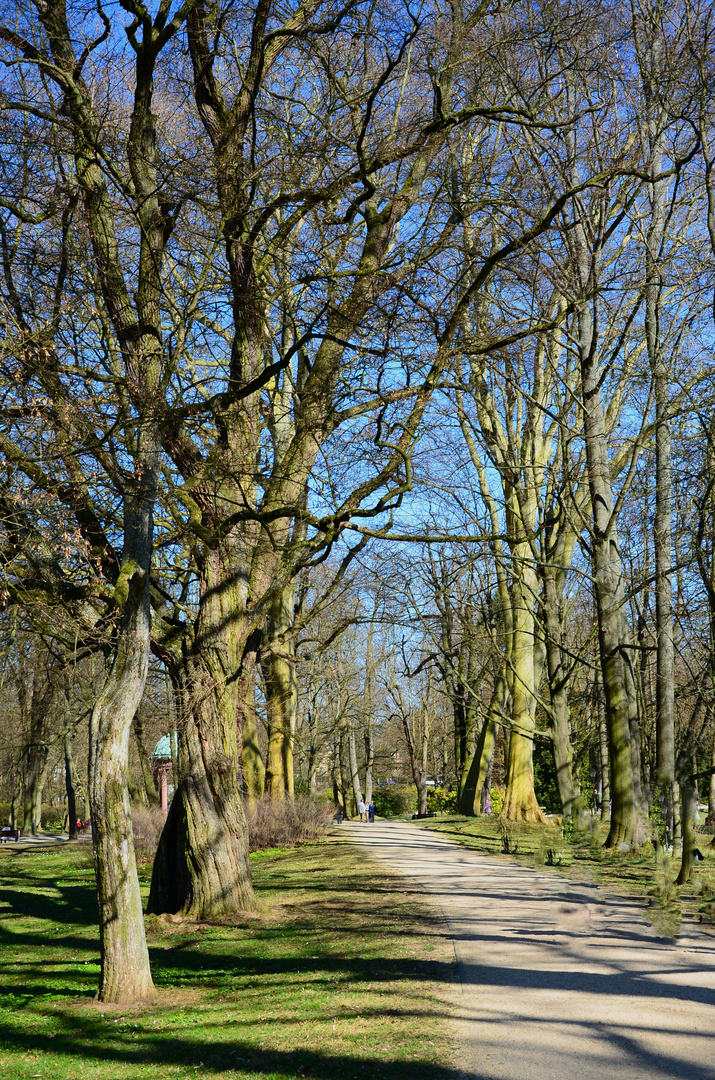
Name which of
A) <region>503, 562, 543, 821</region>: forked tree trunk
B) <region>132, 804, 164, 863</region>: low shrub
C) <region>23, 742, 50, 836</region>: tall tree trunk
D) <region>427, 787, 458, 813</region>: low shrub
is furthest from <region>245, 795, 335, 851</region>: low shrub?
<region>427, 787, 458, 813</region>: low shrub

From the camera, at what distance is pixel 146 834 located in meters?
20.1

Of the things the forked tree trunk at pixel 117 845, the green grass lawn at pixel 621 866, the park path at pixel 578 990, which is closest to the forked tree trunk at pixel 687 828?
the green grass lawn at pixel 621 866

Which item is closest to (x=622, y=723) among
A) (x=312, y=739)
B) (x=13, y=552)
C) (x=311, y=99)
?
(x=13, y=552)

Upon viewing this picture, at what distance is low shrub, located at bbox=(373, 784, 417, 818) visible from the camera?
167 ft

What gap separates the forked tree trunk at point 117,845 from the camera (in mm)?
7332

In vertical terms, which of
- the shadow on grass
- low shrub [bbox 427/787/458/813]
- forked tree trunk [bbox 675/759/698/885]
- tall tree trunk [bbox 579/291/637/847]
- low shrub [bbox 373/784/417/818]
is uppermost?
tall tree trunk [bbox 579/291/637/847]

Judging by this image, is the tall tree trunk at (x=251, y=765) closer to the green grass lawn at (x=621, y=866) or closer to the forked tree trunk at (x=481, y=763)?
the green grass lawn at (x=621, y=866)

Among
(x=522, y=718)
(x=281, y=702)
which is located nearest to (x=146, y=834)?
(x=281, y=702)

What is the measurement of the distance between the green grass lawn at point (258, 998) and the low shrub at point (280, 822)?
275 inches

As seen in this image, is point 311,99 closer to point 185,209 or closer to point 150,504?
point 185,209

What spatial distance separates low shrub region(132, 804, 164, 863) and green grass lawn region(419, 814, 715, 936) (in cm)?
726

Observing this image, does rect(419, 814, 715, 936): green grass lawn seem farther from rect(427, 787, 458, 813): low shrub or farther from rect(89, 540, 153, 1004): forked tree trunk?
rect(427, 787, 458, 813): low shrub

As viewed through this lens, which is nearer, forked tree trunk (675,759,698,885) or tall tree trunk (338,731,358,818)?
forked tree trunk (675,759,698,885)

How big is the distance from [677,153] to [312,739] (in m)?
24.3
